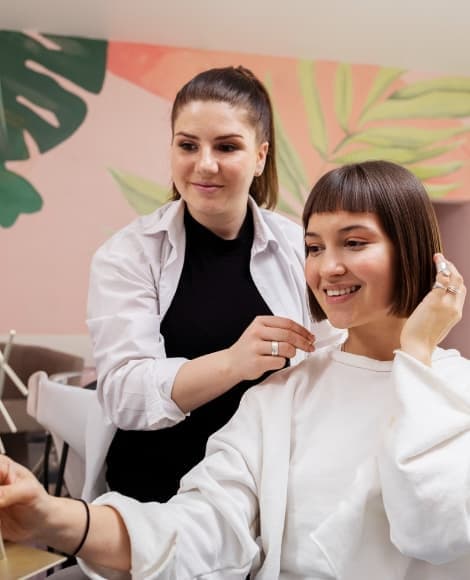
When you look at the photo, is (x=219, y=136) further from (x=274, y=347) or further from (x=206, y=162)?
(x=274, y=347)

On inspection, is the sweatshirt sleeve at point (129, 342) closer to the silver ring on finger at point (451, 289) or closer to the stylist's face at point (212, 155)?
the stylist's face at point (212, 155)

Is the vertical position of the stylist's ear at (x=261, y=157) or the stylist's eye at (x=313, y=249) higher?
the stylist's ear at (x=261, y=157)

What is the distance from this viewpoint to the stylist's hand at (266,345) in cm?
113

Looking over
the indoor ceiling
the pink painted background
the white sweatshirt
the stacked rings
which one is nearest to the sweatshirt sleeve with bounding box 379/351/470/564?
the white sweatshirt

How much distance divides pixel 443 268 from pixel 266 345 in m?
0.30

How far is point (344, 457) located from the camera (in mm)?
1075

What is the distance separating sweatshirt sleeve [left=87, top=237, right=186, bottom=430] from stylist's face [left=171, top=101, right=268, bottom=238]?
0.17 metres

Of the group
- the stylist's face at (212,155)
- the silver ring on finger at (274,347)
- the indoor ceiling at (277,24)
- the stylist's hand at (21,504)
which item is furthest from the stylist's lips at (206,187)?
the indoor ceiling at (277,24)

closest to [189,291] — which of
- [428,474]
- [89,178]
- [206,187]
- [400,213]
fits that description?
[206,187]

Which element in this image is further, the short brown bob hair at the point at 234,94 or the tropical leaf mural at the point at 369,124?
the tropical leaf mural at the point at 369,124

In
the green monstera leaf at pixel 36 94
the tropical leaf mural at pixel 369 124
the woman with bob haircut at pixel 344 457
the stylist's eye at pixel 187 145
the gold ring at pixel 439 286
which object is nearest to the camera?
the woman with bob haircut at pixel 344 457

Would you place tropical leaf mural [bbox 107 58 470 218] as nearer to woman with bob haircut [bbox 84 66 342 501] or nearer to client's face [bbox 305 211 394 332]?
woman with bob haircut [bbox 84 66 342 501]

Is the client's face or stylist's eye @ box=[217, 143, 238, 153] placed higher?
stylist's eye @ box=[217, 143, 238, 153]

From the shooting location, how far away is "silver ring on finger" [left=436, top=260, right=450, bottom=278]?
1.05 meters
